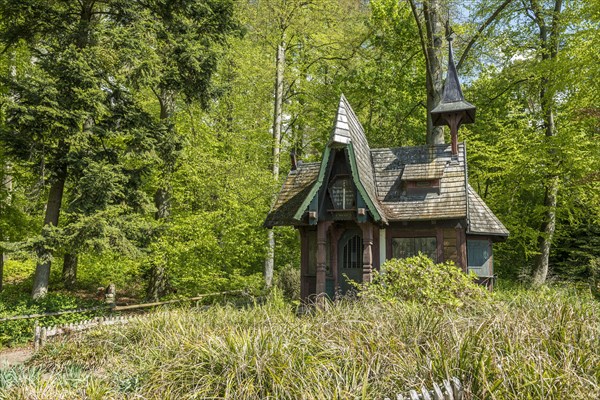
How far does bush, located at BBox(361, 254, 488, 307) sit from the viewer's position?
8750 mm

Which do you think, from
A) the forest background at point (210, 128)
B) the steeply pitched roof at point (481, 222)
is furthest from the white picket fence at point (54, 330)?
the steeply pitched roof at point (481, 222)

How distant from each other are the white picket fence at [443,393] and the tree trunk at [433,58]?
516 inches

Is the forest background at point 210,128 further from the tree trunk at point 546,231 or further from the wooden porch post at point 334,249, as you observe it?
the wooden porch post at point 334,249

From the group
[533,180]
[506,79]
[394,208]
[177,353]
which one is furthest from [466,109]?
[177,353]

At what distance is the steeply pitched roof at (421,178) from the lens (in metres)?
12.0

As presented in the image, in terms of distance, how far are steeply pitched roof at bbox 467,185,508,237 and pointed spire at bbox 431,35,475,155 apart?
179 cm

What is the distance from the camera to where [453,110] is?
44.3 ft

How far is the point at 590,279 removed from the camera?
17.1 m

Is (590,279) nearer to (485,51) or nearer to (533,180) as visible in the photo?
(533,180)

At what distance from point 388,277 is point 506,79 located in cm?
1485

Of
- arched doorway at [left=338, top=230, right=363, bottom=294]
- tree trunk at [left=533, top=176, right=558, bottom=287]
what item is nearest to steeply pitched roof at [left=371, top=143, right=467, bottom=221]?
arched doorway at [left=338, top=230, right=363, bottom=294]

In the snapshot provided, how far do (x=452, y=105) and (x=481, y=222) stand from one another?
12.1ft

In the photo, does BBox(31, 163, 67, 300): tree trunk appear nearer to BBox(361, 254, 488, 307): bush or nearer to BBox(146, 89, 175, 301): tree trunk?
BBox(146, 89, 175, 301): tree trunk

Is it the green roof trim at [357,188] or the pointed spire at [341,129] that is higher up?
the pointed spire at [341,129]
